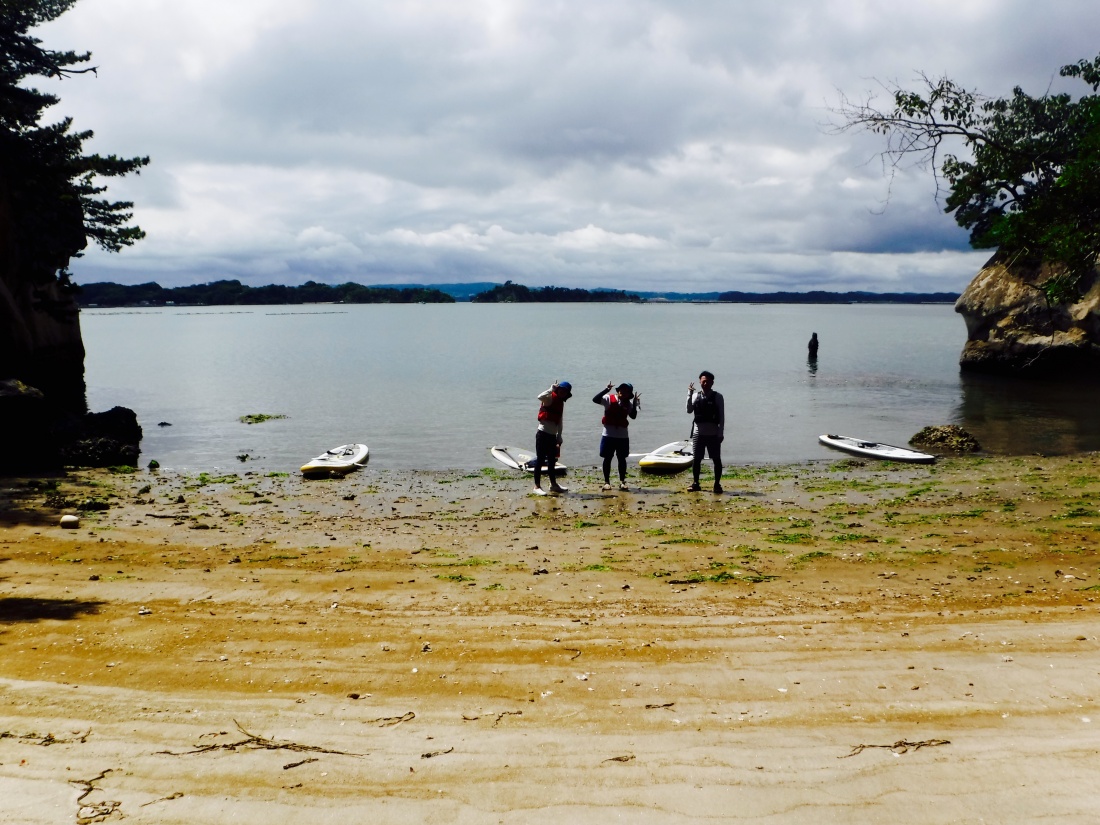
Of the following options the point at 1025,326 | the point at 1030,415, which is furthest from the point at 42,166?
the point at 1025,326

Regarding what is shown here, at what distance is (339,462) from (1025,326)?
4371 centimetres

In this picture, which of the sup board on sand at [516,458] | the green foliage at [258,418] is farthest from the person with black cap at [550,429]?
the green foliage at [258,418]

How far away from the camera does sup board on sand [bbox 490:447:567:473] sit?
20.5 meters

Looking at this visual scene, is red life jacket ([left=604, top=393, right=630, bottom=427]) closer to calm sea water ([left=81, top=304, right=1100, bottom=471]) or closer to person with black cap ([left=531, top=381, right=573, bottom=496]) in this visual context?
person with black cap ([left=531, top=381, right=573, bottom=496])

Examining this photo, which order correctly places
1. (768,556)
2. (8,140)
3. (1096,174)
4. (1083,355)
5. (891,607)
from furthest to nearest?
(1083,355)
(8,140)
(1096,174)
(768,556)
(891,607)

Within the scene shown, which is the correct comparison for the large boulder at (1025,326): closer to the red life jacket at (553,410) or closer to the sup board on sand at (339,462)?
the red life jacket at (553,410)

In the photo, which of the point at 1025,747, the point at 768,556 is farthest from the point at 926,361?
the point at 1025,747

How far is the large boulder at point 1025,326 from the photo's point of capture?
140 feet

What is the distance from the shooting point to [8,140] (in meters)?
25.3

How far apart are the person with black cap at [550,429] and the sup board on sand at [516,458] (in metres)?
2.07

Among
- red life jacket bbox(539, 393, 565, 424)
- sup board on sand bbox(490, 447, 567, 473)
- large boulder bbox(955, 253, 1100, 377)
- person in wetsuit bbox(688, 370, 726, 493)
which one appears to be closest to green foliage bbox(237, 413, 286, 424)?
sup board on sand bbox(490, 447, 567, 473)

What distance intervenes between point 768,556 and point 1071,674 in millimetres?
4628

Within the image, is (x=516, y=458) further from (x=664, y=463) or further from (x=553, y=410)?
(x=553, y=410)

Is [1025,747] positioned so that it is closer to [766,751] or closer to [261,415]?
[766,751]
